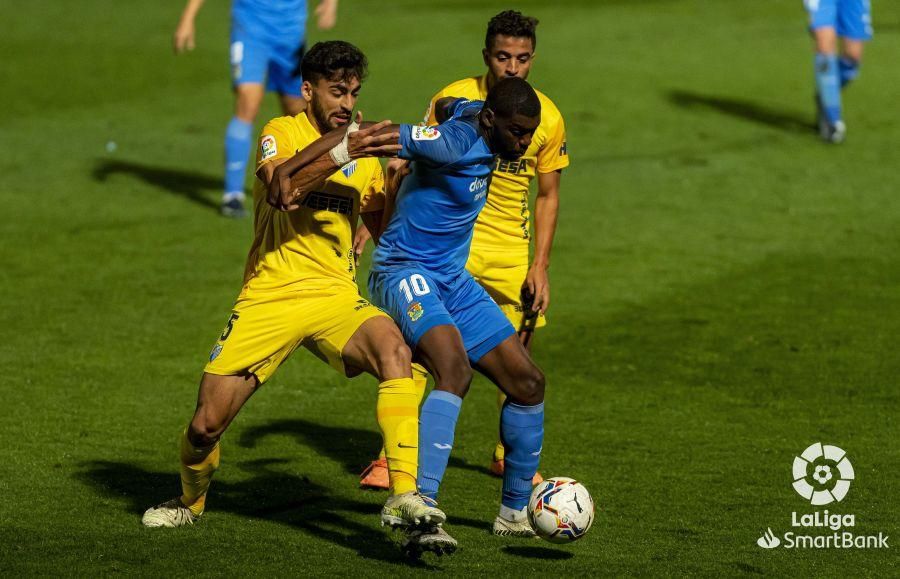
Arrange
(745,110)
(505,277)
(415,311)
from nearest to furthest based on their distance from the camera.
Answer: (415,311) < (505,277) < (745,110)

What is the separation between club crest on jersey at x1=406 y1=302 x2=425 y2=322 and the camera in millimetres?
6465

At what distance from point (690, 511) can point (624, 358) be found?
302cm

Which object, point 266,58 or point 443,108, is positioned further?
point 266,58

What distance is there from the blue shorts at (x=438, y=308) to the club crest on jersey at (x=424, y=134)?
0.68 metres

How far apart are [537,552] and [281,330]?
1.48 metres

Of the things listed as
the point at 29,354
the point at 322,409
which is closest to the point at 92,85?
the point at 29,354

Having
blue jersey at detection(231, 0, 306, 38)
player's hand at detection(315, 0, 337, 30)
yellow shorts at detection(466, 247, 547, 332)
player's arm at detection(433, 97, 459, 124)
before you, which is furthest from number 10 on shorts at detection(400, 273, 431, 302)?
player's hand at detection(315, 0, 337, 30)

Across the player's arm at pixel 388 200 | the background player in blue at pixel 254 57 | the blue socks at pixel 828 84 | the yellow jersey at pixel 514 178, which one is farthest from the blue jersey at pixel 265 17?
the player's arm at pixel 388 200

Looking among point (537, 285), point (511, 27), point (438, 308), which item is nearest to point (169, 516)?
point (438, 308)

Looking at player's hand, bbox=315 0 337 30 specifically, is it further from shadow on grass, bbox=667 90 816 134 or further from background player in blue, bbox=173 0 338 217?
shadow on grass, bbox=667 90 816 134

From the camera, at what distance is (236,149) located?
528 inches

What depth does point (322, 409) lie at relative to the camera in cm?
891

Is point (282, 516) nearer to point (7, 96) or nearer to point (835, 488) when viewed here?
point (835, 488)

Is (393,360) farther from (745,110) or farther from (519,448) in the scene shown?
(745,110)
